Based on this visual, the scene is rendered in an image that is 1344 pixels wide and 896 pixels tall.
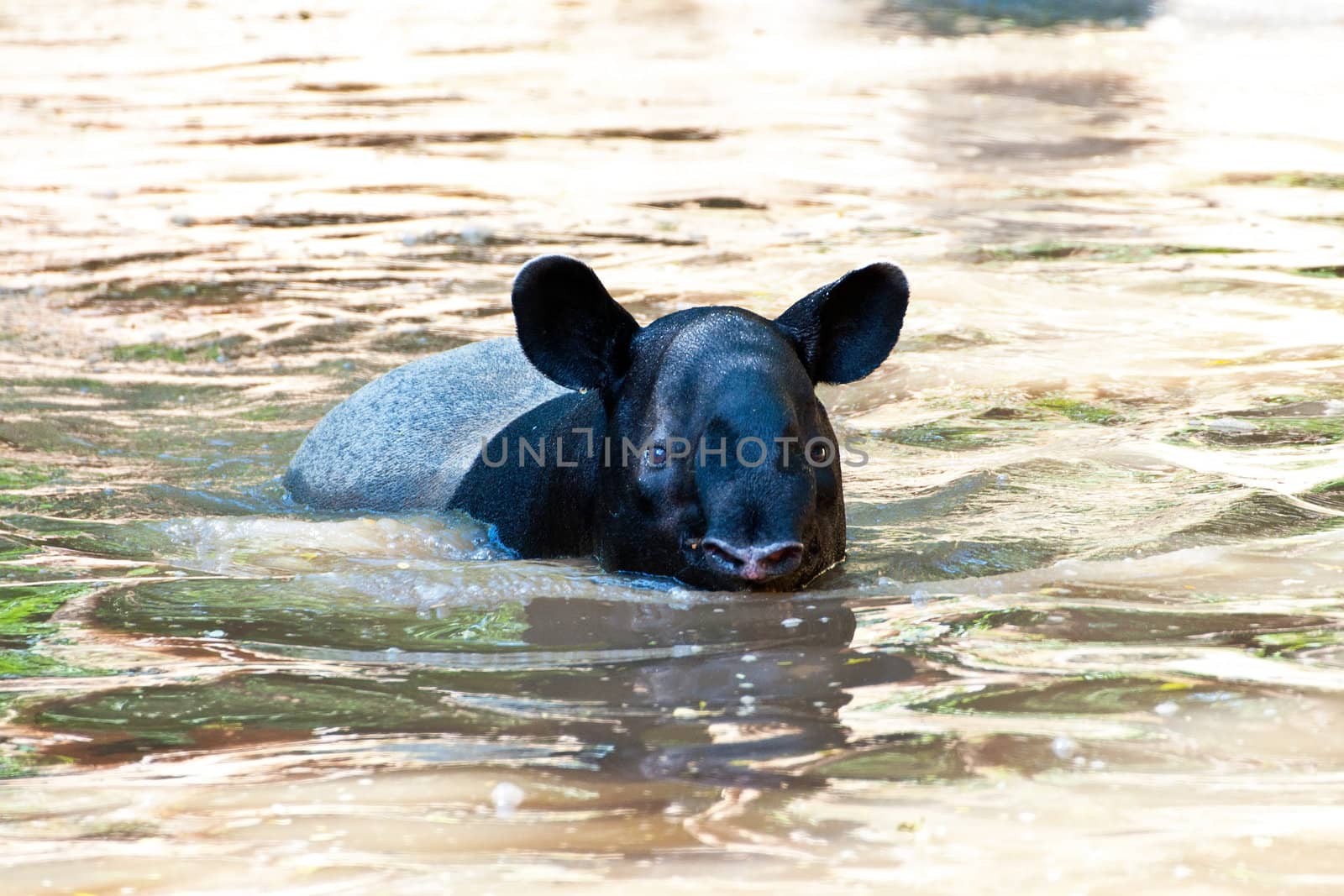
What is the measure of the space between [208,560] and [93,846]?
9.71ft

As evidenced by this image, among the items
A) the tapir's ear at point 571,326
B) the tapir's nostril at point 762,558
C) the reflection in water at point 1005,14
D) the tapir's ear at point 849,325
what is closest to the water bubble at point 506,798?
the tapir's nostril at point 762,558

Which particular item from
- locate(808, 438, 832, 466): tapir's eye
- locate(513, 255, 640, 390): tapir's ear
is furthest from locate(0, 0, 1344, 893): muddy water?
locate(513, 255, 640, 390): tapir's ear

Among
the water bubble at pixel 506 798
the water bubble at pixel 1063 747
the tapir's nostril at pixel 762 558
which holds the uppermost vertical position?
the tapir's nostril at pixel 762 558

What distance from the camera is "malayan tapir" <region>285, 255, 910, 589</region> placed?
4992 millimetres

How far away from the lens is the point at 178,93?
804 inches

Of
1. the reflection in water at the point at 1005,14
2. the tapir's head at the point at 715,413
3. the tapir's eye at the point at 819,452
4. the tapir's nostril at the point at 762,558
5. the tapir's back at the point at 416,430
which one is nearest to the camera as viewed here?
the tapir's nostril at the point at 762,558

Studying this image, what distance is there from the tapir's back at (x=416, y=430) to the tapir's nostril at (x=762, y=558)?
2.30 metres

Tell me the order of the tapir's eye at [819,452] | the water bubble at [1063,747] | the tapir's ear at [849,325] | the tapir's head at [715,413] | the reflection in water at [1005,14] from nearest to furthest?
1. the water bubble at [1063,747]
2. the tapir's head at [715,413]
3. the tapir's eye at [819,452]
4. the tapir's ear at [849,325]
5. the reflection in water at [1005,14]

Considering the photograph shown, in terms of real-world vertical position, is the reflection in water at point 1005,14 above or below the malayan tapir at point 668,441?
above

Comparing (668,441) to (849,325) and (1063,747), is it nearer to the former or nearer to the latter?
(849,325)

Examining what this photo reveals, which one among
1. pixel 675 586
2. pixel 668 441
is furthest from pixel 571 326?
pixel 675 586

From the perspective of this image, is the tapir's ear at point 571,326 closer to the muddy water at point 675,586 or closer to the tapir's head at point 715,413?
the tapir's head at point 715,413

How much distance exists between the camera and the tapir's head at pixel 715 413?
4.95 meters

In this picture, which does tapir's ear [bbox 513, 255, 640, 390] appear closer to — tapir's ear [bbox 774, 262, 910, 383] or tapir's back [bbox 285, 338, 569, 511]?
tapir's ear [bbox 774, 262, 910, 383]
